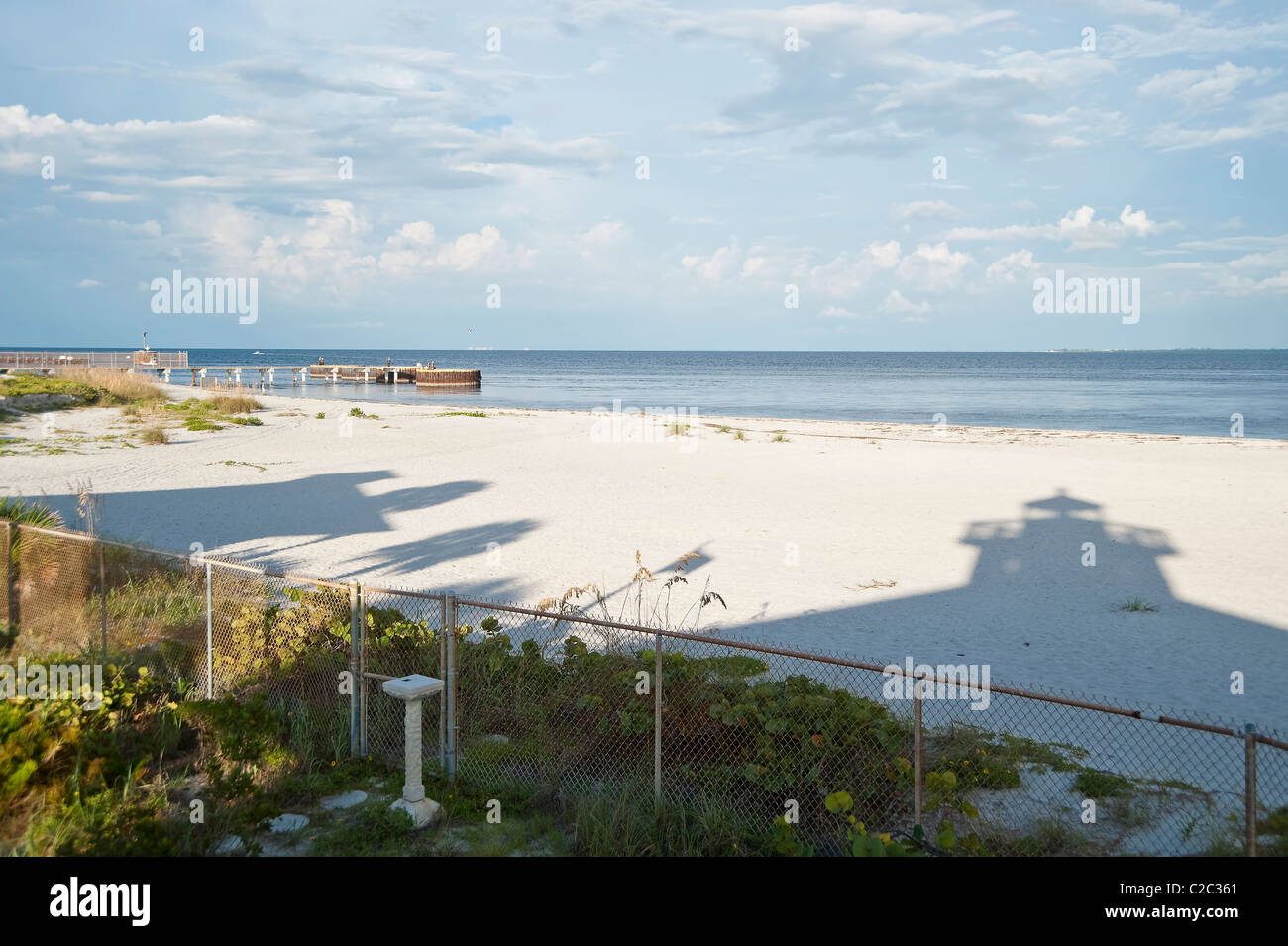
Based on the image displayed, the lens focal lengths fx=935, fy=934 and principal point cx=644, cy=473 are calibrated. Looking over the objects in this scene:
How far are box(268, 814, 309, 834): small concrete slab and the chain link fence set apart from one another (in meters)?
1.02

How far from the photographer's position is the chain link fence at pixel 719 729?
620 centimetres

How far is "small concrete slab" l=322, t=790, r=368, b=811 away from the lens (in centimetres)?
655

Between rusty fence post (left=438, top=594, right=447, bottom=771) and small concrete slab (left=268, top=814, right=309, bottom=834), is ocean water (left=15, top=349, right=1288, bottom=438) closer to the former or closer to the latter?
rusty fence post (left=438, top=594, right=447, bottom=771)

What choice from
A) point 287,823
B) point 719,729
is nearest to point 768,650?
Answer: point 719,729

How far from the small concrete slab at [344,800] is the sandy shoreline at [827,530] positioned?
5.21 metres

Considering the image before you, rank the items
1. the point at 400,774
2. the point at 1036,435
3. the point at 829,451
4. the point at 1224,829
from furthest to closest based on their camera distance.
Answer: the point at 1036,435
the point at 829,451
the point at 400,774
the point at 1224,829

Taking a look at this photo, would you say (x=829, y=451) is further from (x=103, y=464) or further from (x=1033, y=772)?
(x=1033, y=772)

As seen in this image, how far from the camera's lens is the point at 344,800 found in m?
6.68

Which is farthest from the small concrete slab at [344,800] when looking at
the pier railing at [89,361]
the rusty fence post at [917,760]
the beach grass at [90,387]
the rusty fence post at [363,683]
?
the pier railing at [89,361]

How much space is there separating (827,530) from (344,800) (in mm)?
12345

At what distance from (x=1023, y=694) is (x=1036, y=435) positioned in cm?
3846

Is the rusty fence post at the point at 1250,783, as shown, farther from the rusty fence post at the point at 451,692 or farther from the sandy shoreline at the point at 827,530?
the rusty fence post at the point at 451,692

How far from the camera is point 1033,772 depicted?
7.17m
